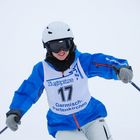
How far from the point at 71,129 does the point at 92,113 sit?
228 millimetres

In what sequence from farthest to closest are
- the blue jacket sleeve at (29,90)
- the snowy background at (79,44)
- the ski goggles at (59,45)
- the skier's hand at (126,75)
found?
the snowy background at (79,44)
the blue jacket sleeve at (29,90)
the ski goggles at (59,45)
the skier's hand at (126,75)

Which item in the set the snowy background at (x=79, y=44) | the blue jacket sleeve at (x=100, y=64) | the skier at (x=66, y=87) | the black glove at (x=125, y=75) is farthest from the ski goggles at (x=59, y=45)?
the snowy background at (x=79, y=44)

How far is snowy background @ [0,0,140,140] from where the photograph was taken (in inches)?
263

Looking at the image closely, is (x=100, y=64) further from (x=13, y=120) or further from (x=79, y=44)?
(x=79, y=44)

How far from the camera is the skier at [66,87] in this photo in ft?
13.9

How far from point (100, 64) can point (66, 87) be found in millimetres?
342

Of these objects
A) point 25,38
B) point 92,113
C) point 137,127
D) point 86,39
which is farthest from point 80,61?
point 25,38

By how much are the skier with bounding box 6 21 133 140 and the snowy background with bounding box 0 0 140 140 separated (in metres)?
1.60

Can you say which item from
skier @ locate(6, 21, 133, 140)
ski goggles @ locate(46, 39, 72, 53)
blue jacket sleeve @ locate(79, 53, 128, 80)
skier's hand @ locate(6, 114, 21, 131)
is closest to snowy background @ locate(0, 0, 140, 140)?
skier @ locate(6, 21, 133, 140)

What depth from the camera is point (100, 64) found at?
430cm

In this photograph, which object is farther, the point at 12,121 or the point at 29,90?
the point at 29,90

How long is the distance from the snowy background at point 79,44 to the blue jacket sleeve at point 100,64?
1715 mm

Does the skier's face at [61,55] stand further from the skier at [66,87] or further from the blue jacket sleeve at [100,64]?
the blue jacket sleeve at [100,64]

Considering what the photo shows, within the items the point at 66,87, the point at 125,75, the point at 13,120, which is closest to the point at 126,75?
the point at 125,75
